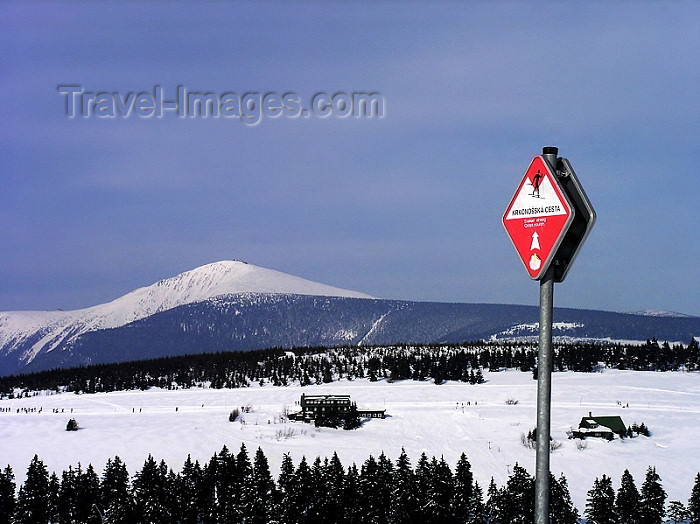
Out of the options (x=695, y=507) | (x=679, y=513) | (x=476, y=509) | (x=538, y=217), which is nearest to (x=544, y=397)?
(x=538, y=217)

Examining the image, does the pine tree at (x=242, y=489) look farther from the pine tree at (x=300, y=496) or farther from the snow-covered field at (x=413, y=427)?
the snow-covered field at (x=413, y=427)

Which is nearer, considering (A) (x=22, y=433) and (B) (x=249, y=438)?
(B) (x=249, y=438)

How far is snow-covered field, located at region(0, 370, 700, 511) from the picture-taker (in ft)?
310

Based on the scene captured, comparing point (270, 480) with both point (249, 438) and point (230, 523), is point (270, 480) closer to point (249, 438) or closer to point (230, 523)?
point (230, 523)

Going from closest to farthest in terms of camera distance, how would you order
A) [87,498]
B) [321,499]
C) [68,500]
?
1. [321,499]
2. [87,498]
3. [68,500]

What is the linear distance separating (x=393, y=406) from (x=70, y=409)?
71.2 meters

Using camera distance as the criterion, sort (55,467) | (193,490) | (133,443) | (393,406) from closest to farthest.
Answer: (193,490), (55,467), (133,443), (393,406)

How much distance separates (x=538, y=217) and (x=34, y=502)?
225 ft

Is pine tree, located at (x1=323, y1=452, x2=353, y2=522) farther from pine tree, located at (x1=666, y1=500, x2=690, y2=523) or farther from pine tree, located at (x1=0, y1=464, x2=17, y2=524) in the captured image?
pine tree, located at (x1=666, y1=500, x2=690, y2=523)

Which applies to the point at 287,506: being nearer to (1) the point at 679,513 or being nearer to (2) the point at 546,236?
(1) the point at 679,513

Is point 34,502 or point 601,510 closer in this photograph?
point 601,510

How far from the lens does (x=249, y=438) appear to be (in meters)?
109

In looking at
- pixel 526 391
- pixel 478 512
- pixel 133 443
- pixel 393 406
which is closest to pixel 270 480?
pixel 478 512

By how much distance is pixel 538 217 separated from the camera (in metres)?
6.45
